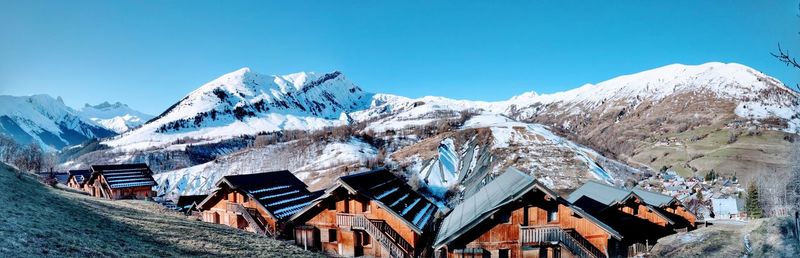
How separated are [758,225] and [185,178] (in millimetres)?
152354

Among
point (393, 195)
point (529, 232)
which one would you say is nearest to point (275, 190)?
point (393, 195)

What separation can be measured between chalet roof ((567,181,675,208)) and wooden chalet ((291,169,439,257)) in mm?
20567

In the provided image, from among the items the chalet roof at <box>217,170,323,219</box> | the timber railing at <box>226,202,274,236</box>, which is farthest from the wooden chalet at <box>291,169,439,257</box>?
the chalet roof at <box>217,170,323,219</box>

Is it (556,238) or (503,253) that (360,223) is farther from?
(556,238)

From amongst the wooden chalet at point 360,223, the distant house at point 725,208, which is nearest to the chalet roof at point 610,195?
the wooden chalet at point 360,223

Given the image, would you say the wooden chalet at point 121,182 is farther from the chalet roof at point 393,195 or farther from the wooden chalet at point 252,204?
the chalet roof at point 393,195

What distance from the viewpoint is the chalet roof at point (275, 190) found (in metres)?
36.4

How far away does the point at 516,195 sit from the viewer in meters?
25.5

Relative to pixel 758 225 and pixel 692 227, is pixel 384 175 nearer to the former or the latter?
pixel 692 227

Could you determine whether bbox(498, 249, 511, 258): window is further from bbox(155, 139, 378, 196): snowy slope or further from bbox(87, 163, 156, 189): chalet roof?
bbox(155, 139, 378, 196): snowy slope

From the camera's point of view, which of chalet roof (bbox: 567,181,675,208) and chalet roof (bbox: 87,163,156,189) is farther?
chalet roof (bbox: 87,163,156,189)

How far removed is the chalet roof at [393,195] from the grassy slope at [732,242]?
21822 millimetres

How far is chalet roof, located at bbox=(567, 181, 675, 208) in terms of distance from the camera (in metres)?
39.2

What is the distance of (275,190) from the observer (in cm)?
4075
